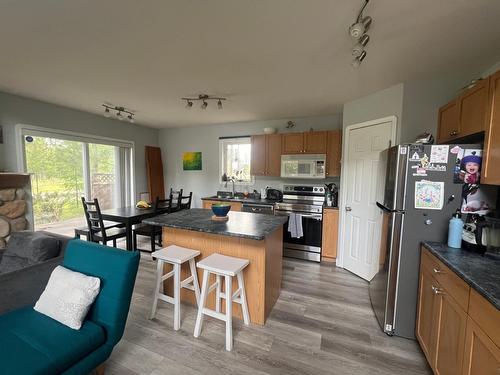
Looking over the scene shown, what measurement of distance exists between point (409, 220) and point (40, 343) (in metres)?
2.59

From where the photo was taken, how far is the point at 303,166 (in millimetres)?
3832

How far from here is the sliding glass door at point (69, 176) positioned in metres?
3.33

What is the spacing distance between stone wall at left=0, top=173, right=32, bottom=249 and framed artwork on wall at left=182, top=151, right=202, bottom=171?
2.72 m

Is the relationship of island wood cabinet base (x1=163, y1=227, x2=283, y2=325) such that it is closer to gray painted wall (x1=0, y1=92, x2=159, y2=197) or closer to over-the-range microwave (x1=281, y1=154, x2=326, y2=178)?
over-the-range microwave (x1=281, y1=154, x2=326, y2=178)

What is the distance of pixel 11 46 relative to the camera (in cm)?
182

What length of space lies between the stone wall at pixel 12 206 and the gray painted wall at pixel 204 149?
2677mm

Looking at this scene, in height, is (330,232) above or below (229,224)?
below

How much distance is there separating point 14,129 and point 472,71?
5440mm

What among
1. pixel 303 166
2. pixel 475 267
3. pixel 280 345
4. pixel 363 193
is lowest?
pixel 280 345

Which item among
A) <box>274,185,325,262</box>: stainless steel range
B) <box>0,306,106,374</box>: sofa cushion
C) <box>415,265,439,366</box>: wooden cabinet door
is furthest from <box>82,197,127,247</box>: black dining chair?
<box>415,265,439,366</box>: wooden cabinet door

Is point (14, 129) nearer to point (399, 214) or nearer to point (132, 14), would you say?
point (132, 14)

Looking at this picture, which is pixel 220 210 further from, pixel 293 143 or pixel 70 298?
pixel 293 143

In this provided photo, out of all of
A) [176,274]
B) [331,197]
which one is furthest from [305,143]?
[176,274]

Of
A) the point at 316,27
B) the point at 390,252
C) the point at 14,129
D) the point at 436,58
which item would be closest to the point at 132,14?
the point at 316,27
